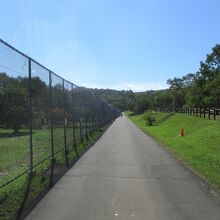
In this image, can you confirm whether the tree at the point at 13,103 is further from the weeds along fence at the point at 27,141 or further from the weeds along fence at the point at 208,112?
the weeds along fence at the point at 208,112

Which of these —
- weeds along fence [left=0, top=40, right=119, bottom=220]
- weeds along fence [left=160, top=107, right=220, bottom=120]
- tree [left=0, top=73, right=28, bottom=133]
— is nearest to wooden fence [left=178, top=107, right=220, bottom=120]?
weeds along fence [left=160, top=107, right=220, bottom=120]

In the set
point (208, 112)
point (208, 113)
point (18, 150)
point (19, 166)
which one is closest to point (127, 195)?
point (19, 166)

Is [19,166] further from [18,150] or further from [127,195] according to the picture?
[127,195]

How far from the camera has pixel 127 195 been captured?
8.74 m

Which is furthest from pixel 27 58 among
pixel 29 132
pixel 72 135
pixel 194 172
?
pixel 72 135

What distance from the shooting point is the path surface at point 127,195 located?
718 cm

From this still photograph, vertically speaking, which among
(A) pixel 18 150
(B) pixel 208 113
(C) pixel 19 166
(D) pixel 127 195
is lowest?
(D) pixel 127 195

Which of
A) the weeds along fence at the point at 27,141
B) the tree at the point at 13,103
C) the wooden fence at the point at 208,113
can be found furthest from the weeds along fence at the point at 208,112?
the tree at the point at 13,103

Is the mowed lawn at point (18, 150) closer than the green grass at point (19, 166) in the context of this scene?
No

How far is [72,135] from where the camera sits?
1848 centimetres

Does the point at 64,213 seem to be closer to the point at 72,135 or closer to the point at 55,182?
the point at 55,182

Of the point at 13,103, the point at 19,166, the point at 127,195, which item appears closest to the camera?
the point at 13,103

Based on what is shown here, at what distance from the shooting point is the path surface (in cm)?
718

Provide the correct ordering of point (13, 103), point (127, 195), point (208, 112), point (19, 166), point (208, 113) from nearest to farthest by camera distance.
A: point (13, 103) → point (127, 195) → point (19, 166) → point (208, 113) → point (208, 112)
